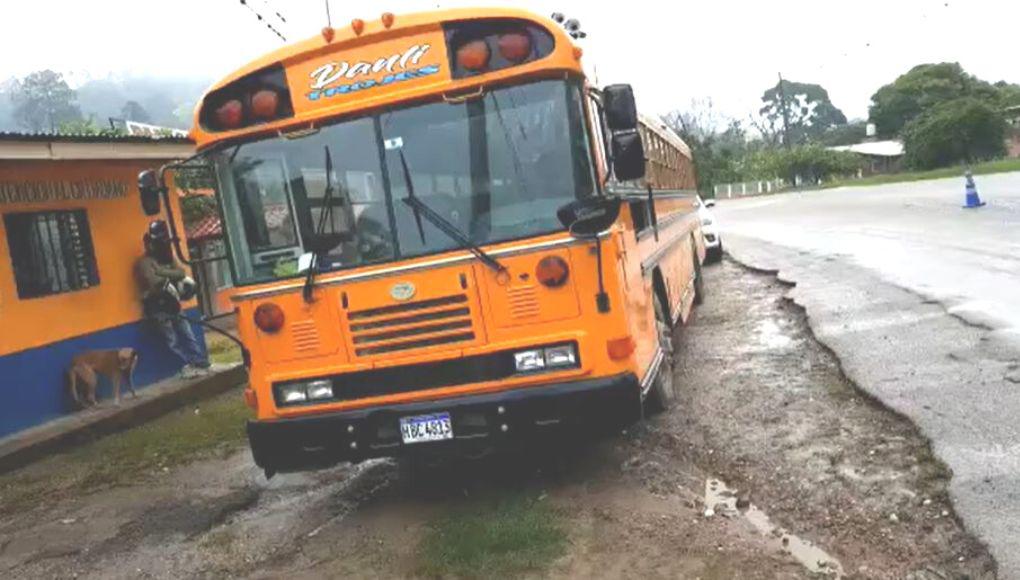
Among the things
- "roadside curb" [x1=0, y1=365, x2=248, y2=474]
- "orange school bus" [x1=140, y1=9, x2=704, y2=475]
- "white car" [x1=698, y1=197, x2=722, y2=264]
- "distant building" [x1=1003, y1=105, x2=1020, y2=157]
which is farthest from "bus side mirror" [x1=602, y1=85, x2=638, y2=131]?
"distant building" [x1=1003, y1=105, x2=1020, y2=157]

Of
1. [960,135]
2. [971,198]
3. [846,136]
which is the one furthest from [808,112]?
[971,198]

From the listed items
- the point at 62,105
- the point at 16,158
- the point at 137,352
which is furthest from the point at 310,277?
the point at 62,105

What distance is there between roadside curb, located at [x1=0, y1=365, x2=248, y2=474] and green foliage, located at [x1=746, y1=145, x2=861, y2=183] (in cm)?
6626

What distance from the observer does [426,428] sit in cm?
540

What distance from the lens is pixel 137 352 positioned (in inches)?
430

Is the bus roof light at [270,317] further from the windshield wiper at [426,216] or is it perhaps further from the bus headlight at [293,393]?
the windshield wiper at [426,216]

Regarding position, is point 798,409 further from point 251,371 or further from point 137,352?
point 137,352

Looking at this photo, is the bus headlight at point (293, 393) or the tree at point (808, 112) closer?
→ the bus headlight at point (293, 393)

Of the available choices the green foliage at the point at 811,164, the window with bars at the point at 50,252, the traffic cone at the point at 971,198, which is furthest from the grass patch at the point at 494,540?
the green foliage at the point at 811,164

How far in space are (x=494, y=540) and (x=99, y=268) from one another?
24.1ft

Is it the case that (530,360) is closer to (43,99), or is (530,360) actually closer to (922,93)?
(922,93)

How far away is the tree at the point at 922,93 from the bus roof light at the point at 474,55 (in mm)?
63501

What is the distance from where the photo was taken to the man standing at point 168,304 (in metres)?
10.9

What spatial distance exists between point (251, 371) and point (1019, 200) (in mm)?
21810
